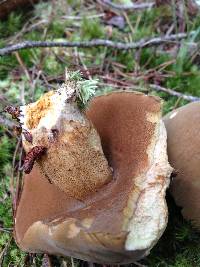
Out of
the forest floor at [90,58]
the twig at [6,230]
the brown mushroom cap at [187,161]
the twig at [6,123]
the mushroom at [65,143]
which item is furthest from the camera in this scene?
the forest floor at [90,58]

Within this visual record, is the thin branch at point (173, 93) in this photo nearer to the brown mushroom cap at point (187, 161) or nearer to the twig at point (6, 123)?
the brown mushroom cap at point (187, 161)

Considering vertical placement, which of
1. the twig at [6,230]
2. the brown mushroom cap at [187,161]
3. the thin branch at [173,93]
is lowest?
the twig at [6,230]

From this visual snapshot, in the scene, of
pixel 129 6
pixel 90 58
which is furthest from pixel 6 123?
pixel 129 6

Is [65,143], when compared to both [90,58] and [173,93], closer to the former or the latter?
[173,93]

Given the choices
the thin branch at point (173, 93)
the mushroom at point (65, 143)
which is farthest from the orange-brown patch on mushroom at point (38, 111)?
the thin branch at point (173, 93)

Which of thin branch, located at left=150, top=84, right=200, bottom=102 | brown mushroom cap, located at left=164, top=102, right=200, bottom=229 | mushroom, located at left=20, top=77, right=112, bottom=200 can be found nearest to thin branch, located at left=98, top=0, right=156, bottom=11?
thin branch, located at left=150, top=84, right=200, bottom=102

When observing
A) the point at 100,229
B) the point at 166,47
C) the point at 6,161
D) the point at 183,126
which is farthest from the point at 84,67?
the point at 100,229
